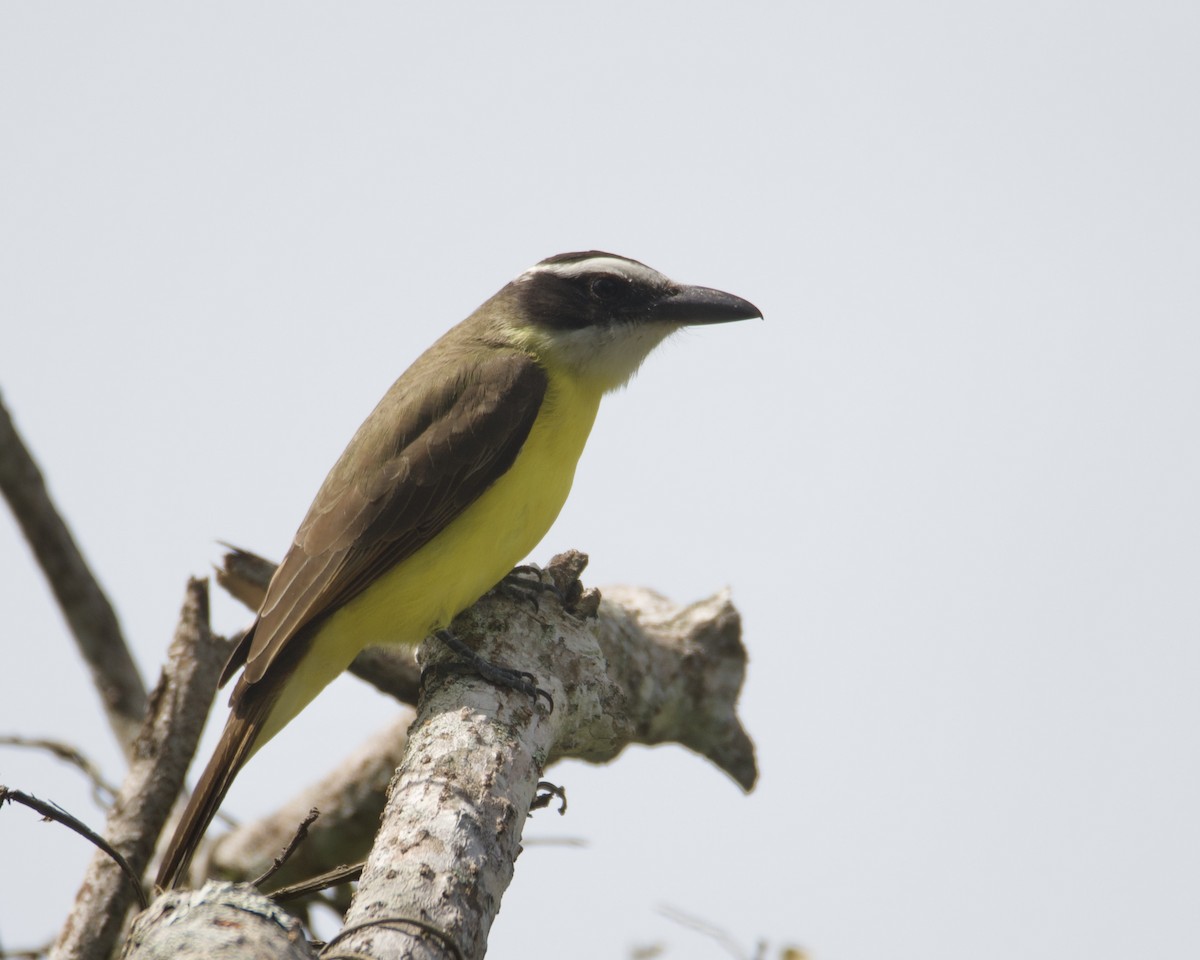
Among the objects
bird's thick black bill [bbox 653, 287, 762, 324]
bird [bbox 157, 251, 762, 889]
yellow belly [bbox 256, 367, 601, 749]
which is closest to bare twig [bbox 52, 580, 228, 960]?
bird [bbox 157, 251, 762, 889]

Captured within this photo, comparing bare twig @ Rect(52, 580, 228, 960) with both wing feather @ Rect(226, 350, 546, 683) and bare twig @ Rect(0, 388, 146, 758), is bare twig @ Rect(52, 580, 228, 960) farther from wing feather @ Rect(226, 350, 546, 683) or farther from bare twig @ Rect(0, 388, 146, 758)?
bare twig @ Rect(0, 388, 146, 758)

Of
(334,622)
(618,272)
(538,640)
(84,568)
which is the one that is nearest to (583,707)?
(538,640)

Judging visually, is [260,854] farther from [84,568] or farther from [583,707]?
[583,707]

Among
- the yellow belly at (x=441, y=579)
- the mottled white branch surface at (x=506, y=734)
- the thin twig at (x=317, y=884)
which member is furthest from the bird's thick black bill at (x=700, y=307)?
the thin twig at (x=317, y=884)

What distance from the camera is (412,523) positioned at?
18.0 feet

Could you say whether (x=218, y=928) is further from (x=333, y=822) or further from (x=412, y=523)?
(x=333, y=822)

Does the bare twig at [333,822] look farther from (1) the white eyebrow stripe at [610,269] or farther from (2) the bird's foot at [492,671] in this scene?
(1) the white eyebrow stripe at [610,269]

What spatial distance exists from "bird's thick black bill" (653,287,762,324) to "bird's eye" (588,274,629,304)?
0.19 m

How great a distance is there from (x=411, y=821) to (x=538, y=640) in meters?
1.50

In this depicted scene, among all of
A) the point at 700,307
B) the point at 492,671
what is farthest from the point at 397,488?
the point at 700,307

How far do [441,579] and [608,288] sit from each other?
1.87m

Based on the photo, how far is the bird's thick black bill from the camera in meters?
6.49

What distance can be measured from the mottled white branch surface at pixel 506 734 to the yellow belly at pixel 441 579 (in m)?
0.15

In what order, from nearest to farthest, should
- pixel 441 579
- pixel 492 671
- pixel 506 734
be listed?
pixel 506 734
pixel 492 671
pixel 441 579
